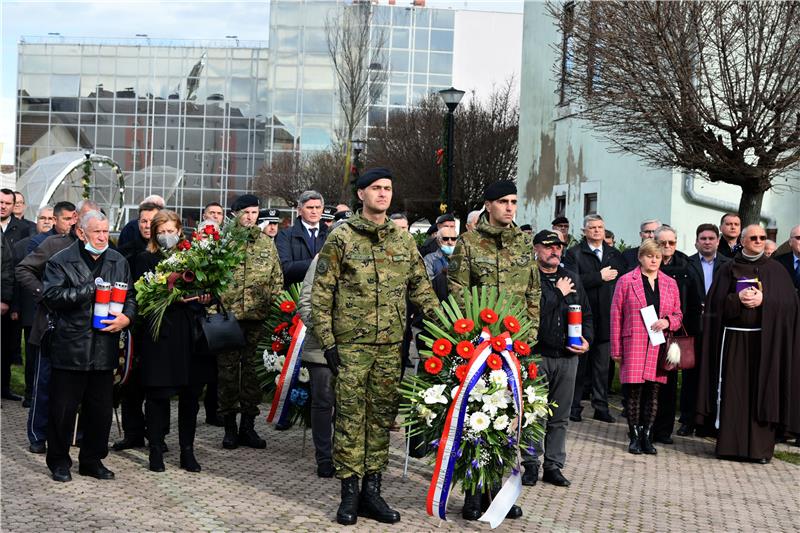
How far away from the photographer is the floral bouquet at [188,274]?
8523 millimetres

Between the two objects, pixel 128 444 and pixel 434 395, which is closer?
pixel 434 395

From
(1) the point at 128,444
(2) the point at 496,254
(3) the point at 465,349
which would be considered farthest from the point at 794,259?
(1) the point at 128,444

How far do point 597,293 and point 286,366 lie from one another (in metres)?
4.86

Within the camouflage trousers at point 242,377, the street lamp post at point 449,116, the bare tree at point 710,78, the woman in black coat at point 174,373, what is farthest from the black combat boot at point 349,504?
the street lamp post at point 449,116

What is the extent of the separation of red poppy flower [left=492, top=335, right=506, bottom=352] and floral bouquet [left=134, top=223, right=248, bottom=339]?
251cm

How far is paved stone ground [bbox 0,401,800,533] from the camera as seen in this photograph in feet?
23.5

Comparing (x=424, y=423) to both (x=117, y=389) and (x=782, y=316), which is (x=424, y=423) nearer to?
(x=117, y=389)

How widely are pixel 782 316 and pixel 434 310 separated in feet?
15.0

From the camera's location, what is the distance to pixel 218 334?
336 inches

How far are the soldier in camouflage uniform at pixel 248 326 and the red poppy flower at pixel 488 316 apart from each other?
9.84 ft

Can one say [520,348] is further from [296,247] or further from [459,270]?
[296,247]

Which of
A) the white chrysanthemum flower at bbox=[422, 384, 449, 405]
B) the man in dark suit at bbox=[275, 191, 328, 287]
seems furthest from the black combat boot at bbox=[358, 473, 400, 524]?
the man in dark suit at bbox=[275, 191, 328, 287]

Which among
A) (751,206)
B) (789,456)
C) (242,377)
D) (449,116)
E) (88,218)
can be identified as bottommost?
(789,456)

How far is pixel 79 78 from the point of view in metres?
70.8
